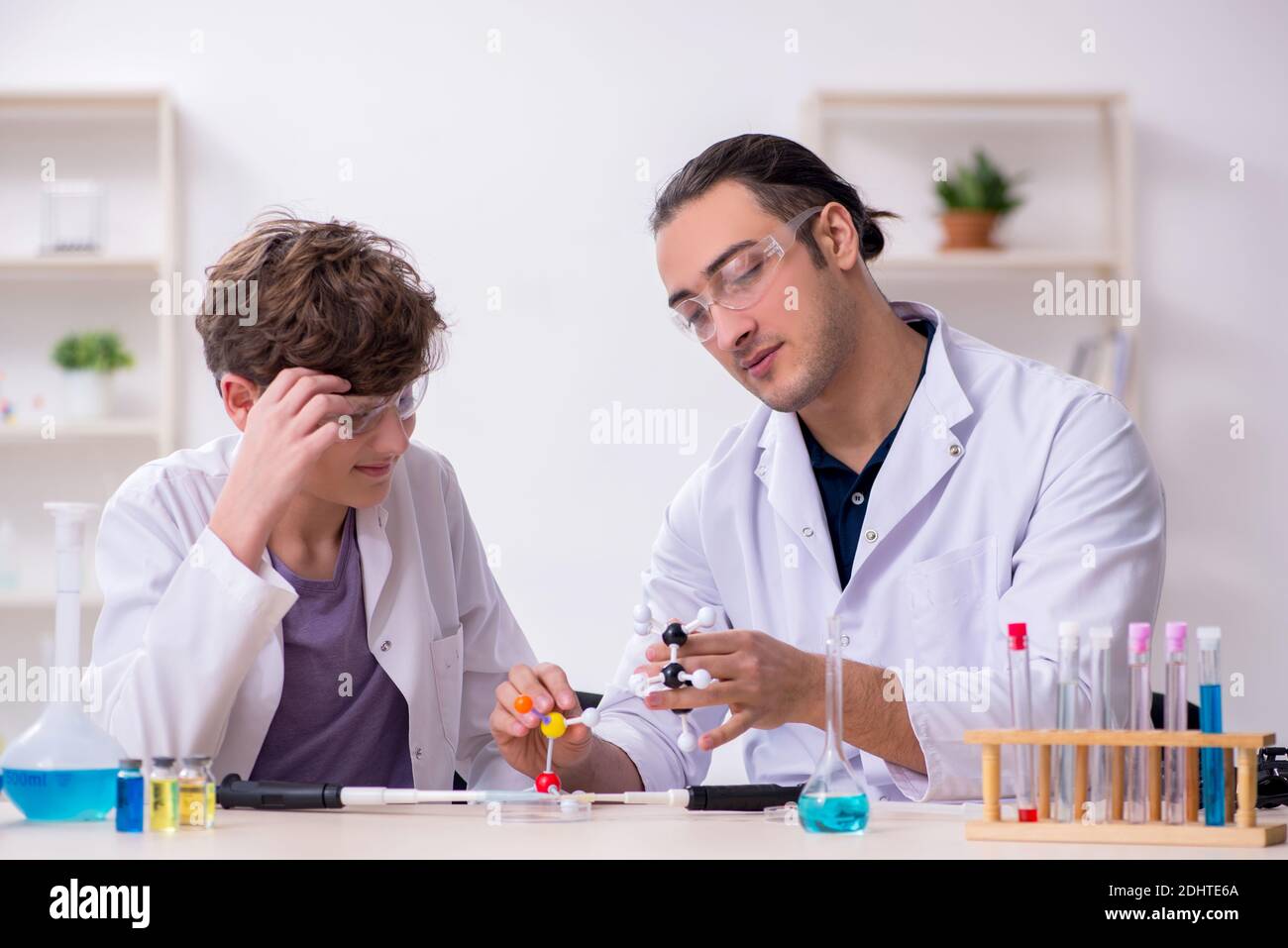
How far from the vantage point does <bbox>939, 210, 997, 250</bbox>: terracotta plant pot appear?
3.70 m

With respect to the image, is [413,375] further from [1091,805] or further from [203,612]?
[1091,805]

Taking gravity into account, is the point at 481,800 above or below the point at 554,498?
below

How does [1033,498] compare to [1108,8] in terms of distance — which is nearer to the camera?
[1033,498]

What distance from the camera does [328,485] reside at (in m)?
1.78

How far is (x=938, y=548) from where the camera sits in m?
1.91

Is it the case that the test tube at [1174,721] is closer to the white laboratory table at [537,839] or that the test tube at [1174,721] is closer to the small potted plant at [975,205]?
the white laboratory table at [537,839]

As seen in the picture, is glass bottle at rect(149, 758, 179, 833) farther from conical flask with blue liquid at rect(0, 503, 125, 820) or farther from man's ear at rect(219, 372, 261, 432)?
man's ear at rect(219, 372, 261, 432)

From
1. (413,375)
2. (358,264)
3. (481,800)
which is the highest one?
(358,264)

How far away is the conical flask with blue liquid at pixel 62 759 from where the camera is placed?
1.27 metres

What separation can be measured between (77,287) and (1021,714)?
332 centimetres

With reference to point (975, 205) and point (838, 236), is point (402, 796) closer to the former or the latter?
point (838, 236)

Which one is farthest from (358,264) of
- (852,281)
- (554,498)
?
(554,498)

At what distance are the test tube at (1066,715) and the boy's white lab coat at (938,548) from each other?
16.4 inches
